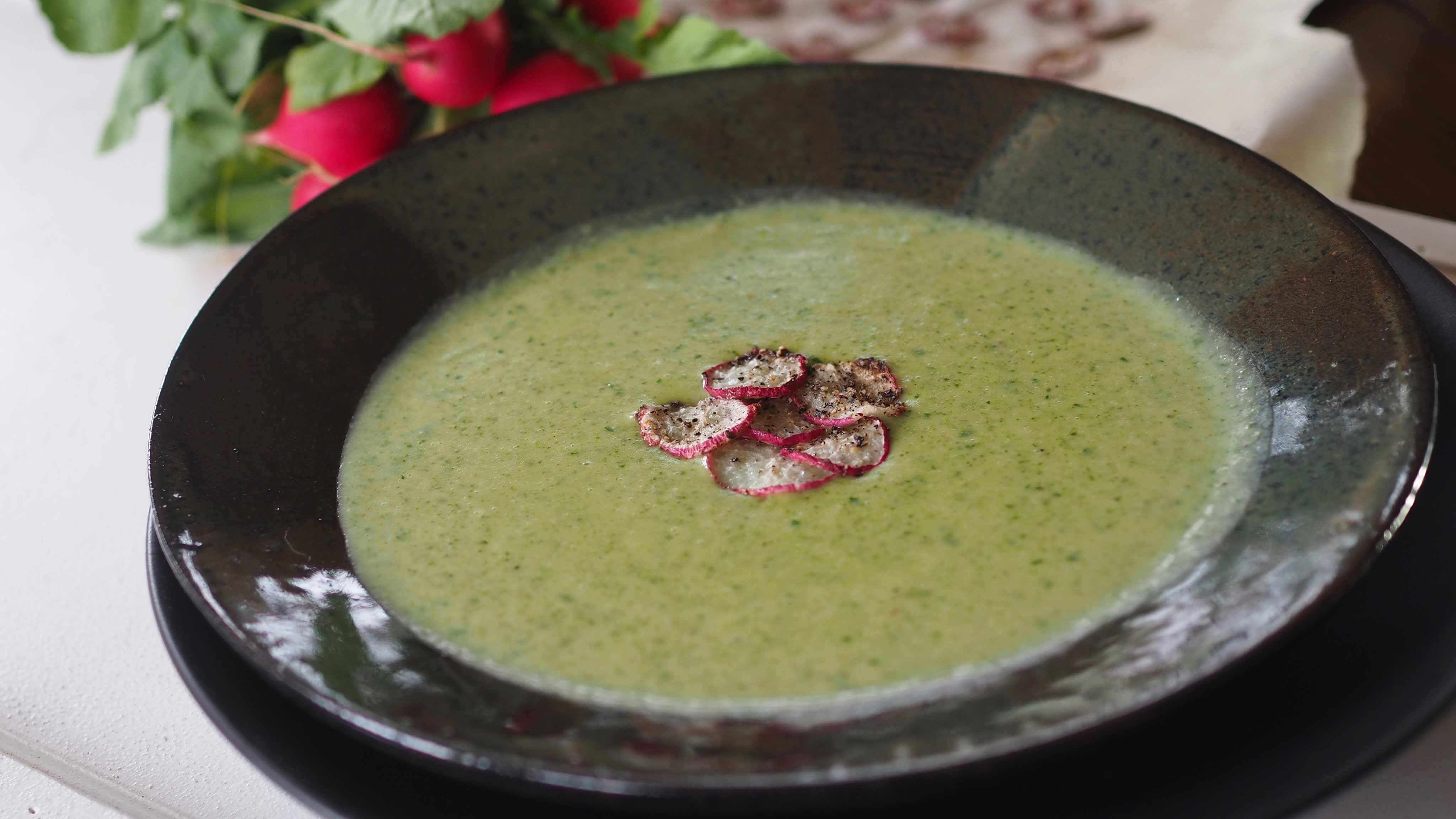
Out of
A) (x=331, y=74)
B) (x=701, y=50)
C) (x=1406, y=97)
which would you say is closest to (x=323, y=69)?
(x=331, y=74)

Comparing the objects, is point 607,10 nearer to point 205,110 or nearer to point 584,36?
point 584,36

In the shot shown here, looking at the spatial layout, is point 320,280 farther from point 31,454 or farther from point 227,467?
point 31,454

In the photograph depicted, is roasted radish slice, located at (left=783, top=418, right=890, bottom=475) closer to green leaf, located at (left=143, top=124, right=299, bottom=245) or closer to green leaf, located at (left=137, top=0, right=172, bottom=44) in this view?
green leaf, located at (left=143, top=124, right=299, bottom=245)

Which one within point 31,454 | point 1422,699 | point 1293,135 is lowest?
point 31,454

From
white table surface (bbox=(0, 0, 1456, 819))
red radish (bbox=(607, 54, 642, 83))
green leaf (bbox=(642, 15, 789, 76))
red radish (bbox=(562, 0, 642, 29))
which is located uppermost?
red radish (bbox=(562, 0, 642, 29))

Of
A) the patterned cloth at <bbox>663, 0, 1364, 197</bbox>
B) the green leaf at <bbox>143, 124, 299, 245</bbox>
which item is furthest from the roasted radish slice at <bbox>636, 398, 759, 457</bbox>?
the patterned cloth at <bbox>663, 0, 1364, 197</bbox>

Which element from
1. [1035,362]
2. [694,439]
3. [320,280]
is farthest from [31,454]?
[1035,362]

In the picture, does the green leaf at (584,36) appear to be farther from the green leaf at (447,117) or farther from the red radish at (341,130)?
the red radish at (341,130)
